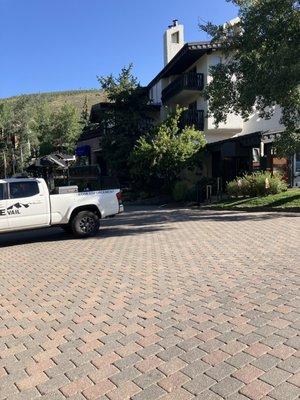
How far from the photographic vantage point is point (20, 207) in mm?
11867

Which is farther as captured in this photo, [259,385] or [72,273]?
[72,273]

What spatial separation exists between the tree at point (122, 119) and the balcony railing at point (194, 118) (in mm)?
3131

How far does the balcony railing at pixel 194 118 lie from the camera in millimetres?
27406

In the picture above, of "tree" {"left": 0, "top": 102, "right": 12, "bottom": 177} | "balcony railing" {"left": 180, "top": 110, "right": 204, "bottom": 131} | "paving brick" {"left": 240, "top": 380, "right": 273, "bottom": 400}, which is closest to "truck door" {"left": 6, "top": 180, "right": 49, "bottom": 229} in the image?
"paving brick" {"left": 240, "top": 380, "right": 273, "bottom": 400}

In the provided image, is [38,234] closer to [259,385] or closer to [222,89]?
[222,89]

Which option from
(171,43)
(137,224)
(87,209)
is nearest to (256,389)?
(87,209)

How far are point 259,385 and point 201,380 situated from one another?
462mm

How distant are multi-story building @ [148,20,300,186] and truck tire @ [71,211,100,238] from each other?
429 inches

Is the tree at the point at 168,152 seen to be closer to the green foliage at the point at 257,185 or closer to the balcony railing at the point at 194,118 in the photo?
the balcony railing at the point at 194,118

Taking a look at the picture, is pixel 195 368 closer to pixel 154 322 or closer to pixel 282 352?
pixel 282 352

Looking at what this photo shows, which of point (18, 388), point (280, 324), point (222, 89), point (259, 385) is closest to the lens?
point (259, 385)

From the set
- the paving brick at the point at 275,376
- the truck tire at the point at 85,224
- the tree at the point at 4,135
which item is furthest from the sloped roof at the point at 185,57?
the tree at the point at 4,135

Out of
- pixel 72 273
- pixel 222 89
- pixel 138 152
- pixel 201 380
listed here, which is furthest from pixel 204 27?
pixel 201 380

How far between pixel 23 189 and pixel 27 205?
0.46m
